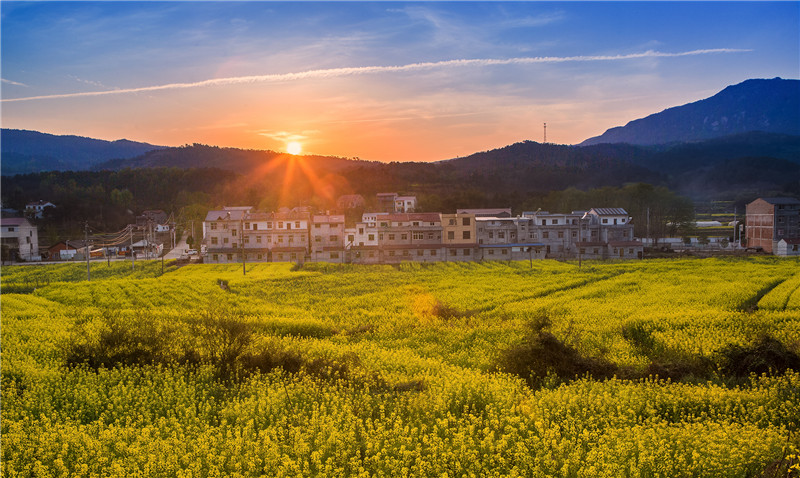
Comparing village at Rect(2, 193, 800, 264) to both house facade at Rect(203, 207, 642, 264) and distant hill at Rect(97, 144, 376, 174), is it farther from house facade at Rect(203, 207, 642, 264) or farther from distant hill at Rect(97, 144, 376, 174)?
distant hill at Rect(97, 144, 376, 174)

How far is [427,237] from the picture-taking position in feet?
201

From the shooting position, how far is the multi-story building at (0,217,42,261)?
208ft

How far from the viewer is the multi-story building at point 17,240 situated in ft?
208

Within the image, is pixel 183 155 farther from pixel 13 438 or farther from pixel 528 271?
pixel 13 438

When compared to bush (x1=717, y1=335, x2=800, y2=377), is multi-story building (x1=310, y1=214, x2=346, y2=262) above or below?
above

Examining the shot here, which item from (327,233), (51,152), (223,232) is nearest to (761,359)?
(327,233)

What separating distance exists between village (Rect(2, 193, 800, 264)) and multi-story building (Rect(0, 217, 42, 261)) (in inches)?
3.9

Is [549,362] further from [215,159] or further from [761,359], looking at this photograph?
[215,159]

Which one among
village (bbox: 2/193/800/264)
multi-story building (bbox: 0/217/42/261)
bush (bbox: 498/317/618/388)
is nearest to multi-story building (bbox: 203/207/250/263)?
village (bbox: 2/193/800/264)

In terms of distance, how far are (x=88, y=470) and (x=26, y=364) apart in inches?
276

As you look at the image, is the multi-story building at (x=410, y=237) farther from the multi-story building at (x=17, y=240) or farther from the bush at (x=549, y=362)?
the multi-story building at (x=17, y=240)

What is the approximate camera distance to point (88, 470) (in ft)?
31.1

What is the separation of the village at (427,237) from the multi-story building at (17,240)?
99 millimetres

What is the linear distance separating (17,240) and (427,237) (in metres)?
50.6
